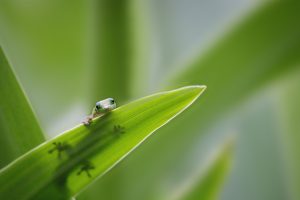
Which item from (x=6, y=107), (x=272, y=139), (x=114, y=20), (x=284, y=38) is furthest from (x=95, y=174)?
(x=272, y=139)

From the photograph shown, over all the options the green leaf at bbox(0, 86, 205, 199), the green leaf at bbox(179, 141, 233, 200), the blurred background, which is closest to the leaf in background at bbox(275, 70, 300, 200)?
the blurred background

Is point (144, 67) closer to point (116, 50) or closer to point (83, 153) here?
point (116, 50)

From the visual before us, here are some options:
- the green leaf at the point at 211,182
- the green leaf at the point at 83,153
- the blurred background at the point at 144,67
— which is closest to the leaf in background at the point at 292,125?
the blurred background at the point at 144,67

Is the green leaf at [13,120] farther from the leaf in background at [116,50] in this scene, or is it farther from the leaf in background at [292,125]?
the leaf in background at [292,125]

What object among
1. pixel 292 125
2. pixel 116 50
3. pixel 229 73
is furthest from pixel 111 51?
pixel 292 125

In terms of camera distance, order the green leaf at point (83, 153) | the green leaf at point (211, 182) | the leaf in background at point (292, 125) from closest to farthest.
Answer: the green leaf at point (83, 153) < the green leaf at point (211, 182) < the leaf in background at point (292, 125)

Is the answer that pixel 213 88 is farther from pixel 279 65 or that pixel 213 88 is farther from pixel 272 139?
pixel 272 139

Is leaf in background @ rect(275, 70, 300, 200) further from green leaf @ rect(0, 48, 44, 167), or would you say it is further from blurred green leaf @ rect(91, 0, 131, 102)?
green leaf @ rect(0, 48, 44, 167)
